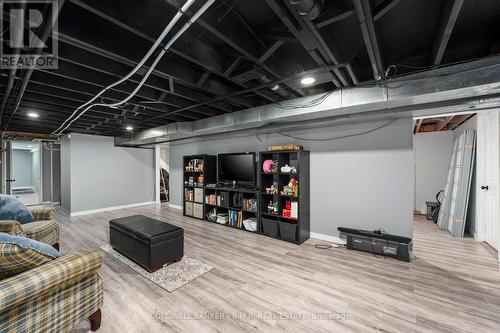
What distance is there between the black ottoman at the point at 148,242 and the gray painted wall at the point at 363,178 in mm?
2551

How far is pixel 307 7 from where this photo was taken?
1.28 m

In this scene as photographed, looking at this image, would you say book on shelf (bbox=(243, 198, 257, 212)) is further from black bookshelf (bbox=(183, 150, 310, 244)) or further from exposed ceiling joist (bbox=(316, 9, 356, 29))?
exposed ceiling joist (bbox=(316, 9, 356, 29))

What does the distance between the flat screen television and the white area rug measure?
6.78 feet

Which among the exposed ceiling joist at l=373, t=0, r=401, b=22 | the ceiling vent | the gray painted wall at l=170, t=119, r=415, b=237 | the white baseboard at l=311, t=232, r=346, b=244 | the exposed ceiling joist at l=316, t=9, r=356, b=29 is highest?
the exposed ceiling joist at l=373, t=0, r=401, b=22

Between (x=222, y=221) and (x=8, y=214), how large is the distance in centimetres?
352

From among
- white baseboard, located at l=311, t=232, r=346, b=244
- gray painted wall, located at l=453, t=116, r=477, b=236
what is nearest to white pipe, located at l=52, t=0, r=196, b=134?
white baseboard, located at l=311, t=232, r=346, b=244

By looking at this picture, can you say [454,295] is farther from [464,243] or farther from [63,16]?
[63,16]

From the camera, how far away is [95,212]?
6.17 metres

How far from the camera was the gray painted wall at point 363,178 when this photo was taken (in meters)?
3.17

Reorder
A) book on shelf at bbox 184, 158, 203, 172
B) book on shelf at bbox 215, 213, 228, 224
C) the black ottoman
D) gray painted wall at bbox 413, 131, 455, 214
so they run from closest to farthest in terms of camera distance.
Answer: the black ottoman, book on shelf at bbox 215, 213, 228, 224, book on shelf at bbox 184, 158, 203, 172, gray painted wall at bbox 413, 131, 455, 214

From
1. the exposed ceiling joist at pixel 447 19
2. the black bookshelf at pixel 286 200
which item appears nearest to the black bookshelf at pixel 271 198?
the black bookshelf at pixel 286 200

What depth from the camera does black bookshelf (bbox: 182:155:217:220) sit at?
529 cm

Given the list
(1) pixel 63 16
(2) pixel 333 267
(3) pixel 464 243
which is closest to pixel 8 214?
(1) pixel 63 16

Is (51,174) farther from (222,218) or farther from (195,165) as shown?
(222,218)
